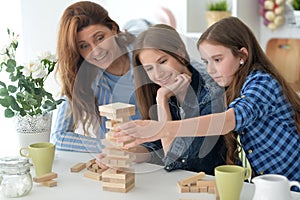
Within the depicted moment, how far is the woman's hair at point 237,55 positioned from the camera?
1.89 meters

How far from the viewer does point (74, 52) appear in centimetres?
219

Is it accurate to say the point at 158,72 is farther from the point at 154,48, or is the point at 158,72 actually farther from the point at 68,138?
the point at 68,138

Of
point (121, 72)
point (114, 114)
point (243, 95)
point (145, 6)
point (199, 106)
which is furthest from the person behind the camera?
point (145, 6)

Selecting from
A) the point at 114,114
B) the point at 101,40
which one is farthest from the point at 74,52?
the point at 114,114

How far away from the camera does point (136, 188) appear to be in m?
1.58

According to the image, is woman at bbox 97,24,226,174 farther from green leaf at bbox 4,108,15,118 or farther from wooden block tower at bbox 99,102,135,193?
green leaf at bbox 4,108,15,118

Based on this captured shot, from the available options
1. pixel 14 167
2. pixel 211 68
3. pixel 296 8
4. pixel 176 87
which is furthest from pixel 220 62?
pixel 296 8

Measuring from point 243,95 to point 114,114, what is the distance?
0.43 metres

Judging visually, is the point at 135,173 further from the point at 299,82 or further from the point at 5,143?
the point at 299,82

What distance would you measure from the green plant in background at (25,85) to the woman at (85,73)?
26cm

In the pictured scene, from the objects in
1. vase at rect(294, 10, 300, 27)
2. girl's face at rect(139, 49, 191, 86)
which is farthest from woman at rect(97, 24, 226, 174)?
vase at rect(294, 10, 300, 27)

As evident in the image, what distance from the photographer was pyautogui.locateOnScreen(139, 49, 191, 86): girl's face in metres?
1.93

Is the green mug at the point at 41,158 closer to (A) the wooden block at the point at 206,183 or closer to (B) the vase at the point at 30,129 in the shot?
(B) the vase at the point at 30,129

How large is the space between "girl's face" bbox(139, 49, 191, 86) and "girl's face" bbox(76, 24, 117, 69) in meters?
0.30
